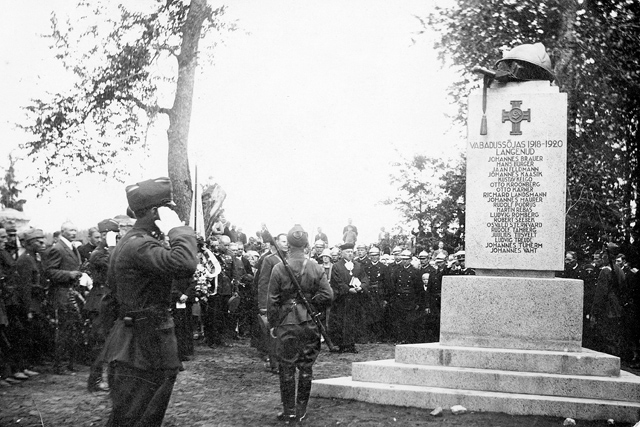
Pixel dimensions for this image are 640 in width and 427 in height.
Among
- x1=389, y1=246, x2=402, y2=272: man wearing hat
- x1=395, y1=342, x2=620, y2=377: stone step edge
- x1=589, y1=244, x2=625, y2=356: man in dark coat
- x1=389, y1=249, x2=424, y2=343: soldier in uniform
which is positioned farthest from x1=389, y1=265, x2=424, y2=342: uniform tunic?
x1=395, y1=342, x2=620, y2=377: stone step edge

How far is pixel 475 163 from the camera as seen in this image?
349 inches

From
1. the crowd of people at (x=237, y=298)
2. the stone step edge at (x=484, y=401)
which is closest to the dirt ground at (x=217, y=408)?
the stone step edge at (x=484, y=401)

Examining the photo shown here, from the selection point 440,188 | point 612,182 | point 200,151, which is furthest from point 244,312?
point 612,182

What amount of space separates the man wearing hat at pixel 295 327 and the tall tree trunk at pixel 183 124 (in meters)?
6.22

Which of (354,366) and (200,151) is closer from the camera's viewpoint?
(354,366)

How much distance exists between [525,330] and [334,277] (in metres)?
7.11

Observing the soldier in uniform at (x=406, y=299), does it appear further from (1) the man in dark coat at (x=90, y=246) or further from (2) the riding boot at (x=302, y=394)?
(2) the riding boot at (x=302, y=394)

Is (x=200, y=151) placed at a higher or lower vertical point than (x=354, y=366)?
higher

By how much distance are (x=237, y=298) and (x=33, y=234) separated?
4.76 metres

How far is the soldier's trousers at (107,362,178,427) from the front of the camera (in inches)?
171

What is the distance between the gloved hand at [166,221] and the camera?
4.62 m

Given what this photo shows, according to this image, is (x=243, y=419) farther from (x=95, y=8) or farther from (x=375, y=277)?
(x=375, y=277)

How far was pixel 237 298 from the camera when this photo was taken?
14.1 m

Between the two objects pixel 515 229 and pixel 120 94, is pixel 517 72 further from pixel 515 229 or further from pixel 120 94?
pixel 120 94
